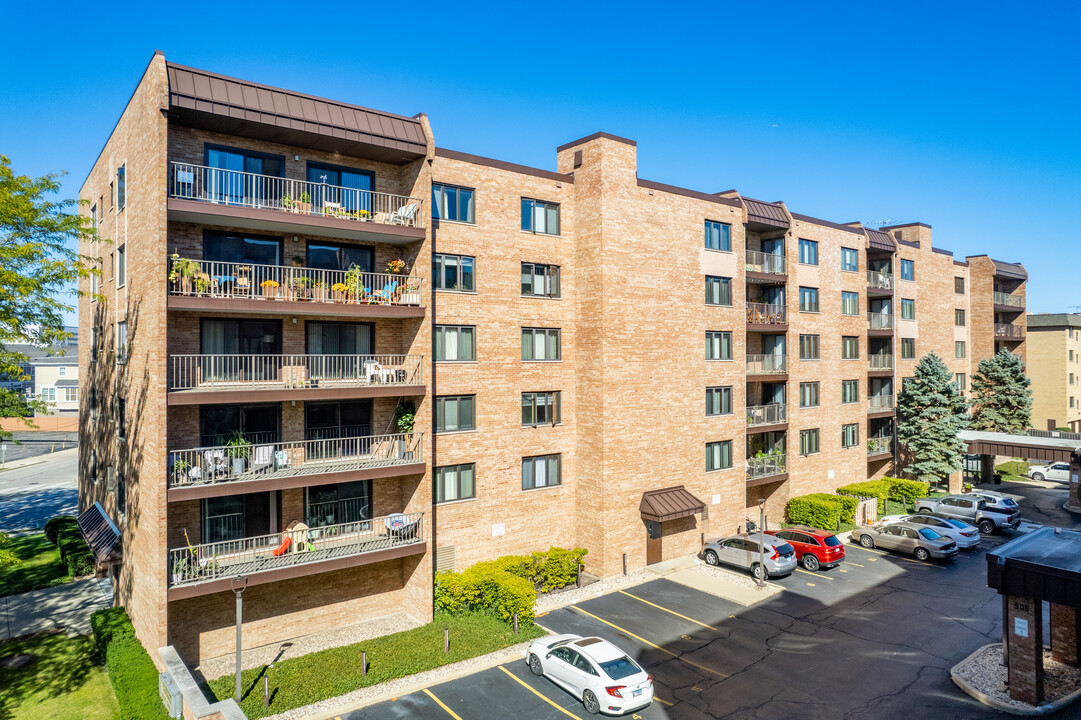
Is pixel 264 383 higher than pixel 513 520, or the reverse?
pixel 264 383

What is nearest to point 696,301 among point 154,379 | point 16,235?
point 154,379

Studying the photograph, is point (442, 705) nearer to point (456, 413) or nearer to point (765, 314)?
point (456, 413)

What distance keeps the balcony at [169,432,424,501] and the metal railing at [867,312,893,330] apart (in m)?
31.4

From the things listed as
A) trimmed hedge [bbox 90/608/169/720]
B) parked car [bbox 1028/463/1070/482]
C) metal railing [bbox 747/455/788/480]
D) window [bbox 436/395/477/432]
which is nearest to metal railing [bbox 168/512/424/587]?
trimmed hedge [bbox 90/608/169/720]

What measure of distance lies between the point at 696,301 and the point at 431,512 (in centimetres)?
1490

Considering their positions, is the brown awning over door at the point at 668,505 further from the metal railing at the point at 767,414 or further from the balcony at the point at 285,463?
the balcony at the point at 285,463

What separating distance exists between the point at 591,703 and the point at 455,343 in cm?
1228

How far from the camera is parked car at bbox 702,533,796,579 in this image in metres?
25.4

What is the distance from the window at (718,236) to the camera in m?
29.1

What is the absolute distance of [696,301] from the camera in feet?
92.6

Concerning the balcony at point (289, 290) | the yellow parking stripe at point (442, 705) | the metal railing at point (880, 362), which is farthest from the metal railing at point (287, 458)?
the metal railing at point (880, 362)

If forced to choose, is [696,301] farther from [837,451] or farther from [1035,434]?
[1035,434]

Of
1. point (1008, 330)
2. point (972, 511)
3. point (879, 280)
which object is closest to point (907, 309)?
point (879, 280)

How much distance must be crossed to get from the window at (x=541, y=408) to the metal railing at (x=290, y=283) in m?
6.34
